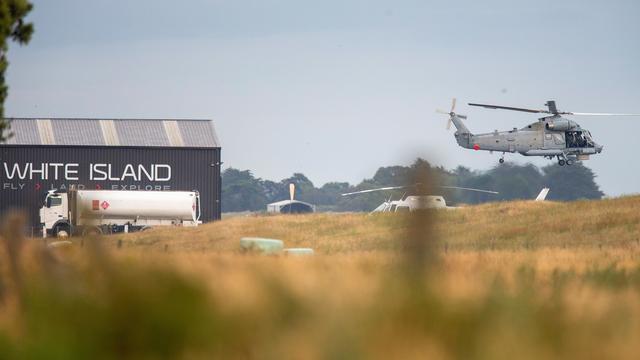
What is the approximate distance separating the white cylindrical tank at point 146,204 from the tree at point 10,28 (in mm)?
41393

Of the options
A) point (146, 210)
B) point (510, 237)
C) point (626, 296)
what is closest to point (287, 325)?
point (626, 296)

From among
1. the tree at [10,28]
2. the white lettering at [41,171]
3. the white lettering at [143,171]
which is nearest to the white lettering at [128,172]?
the white lettering at [143,171]

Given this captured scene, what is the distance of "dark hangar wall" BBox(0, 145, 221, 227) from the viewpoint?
79312 millimetres

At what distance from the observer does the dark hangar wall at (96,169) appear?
7931 cm

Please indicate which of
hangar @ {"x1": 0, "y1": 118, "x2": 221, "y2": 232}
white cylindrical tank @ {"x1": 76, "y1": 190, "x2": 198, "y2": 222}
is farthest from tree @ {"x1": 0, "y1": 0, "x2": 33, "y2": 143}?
hangar @ {"x1": 0, "y1": 118, "x2": 221, "y2": 232}

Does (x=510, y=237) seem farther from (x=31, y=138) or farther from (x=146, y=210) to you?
(x=31, y=138)

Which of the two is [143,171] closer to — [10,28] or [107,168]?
[107,168]

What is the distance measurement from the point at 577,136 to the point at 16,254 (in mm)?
61224

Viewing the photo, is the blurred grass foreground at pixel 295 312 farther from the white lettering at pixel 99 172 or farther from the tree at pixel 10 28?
the white lettering at pixel 99 172

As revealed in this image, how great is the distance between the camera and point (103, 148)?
80.4 m

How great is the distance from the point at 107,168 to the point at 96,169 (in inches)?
34.1

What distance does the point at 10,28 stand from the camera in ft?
75.2

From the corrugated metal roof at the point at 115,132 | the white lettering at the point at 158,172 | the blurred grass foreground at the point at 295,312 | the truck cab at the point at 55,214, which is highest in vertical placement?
the corrugated metal roof at the point at 115,132

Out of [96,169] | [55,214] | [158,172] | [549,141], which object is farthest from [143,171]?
[549,141]
